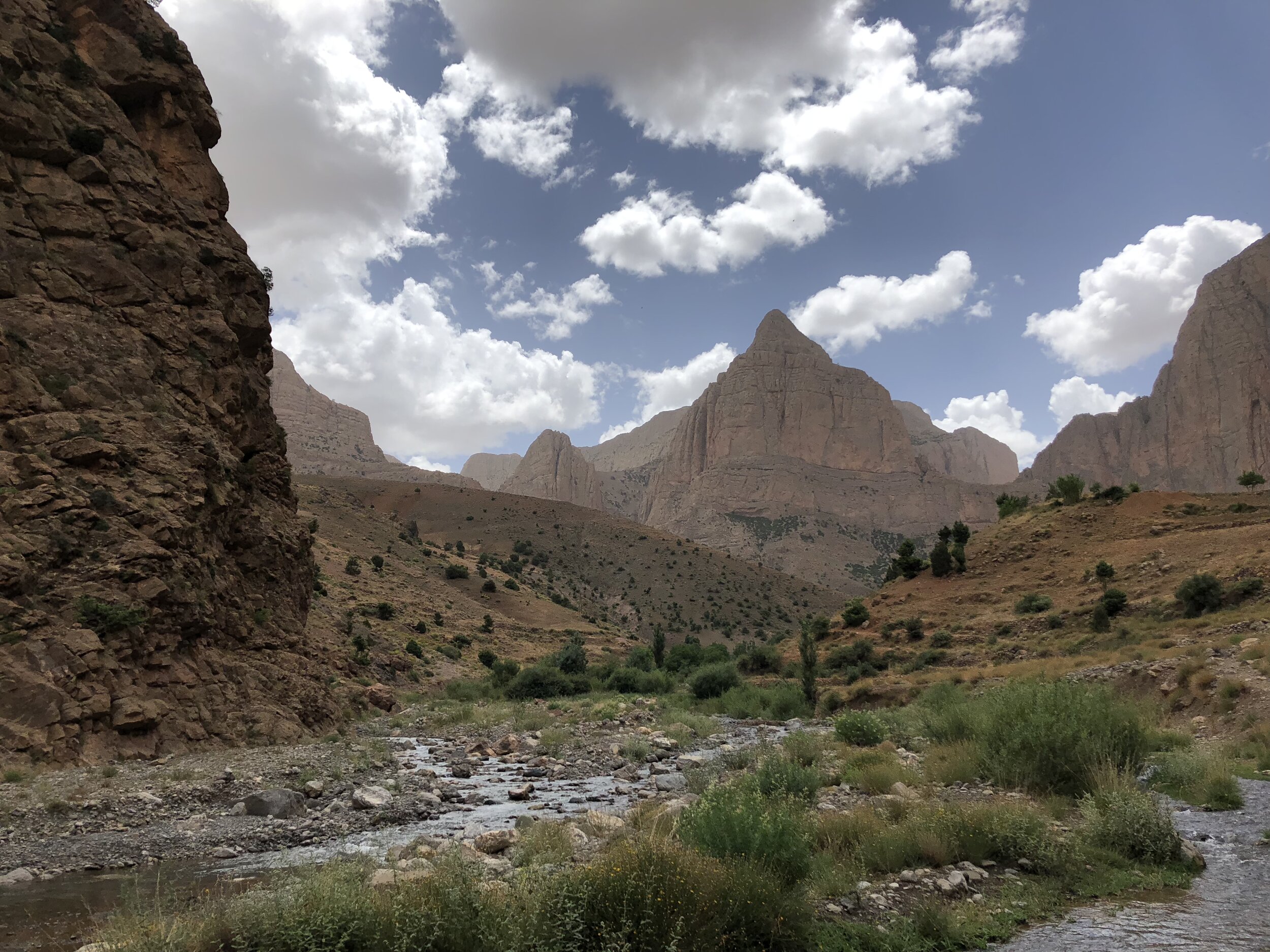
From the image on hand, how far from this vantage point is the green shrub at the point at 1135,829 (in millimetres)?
7879

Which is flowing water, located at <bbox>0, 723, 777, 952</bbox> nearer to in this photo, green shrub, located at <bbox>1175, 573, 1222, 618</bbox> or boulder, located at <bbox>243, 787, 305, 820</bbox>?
boulder, located at <bbox>243, 787, 305, 820</bbox>

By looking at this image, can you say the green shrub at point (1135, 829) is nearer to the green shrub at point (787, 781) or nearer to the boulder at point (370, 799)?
the green shrub at point (787, 781)

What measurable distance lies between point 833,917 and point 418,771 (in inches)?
482

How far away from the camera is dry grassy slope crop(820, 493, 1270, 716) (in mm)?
24078

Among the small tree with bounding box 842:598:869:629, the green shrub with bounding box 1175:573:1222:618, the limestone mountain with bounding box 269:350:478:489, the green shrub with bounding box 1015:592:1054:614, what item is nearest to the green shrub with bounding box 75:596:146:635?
the green shrub with bounding box 1175:573:1222:618

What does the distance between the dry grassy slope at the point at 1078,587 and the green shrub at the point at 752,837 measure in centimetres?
1477

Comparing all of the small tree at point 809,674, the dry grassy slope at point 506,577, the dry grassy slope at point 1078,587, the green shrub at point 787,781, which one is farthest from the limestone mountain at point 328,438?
Answer: the green shrub at point 787,781

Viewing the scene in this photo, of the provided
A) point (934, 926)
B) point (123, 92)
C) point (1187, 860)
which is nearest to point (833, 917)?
point (934, 926)

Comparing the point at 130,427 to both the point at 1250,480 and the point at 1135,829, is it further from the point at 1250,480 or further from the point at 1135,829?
the point at 1250,480

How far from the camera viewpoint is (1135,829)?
8.05 m

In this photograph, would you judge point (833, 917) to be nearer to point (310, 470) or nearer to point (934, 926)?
point (934, 926)

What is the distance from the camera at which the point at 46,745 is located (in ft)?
41.1

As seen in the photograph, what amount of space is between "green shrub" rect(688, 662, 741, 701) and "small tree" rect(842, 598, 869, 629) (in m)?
9.53

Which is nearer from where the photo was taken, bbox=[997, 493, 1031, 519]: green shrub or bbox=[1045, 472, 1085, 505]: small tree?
bbox=[1045, 472, 1085, 505]: small tree
